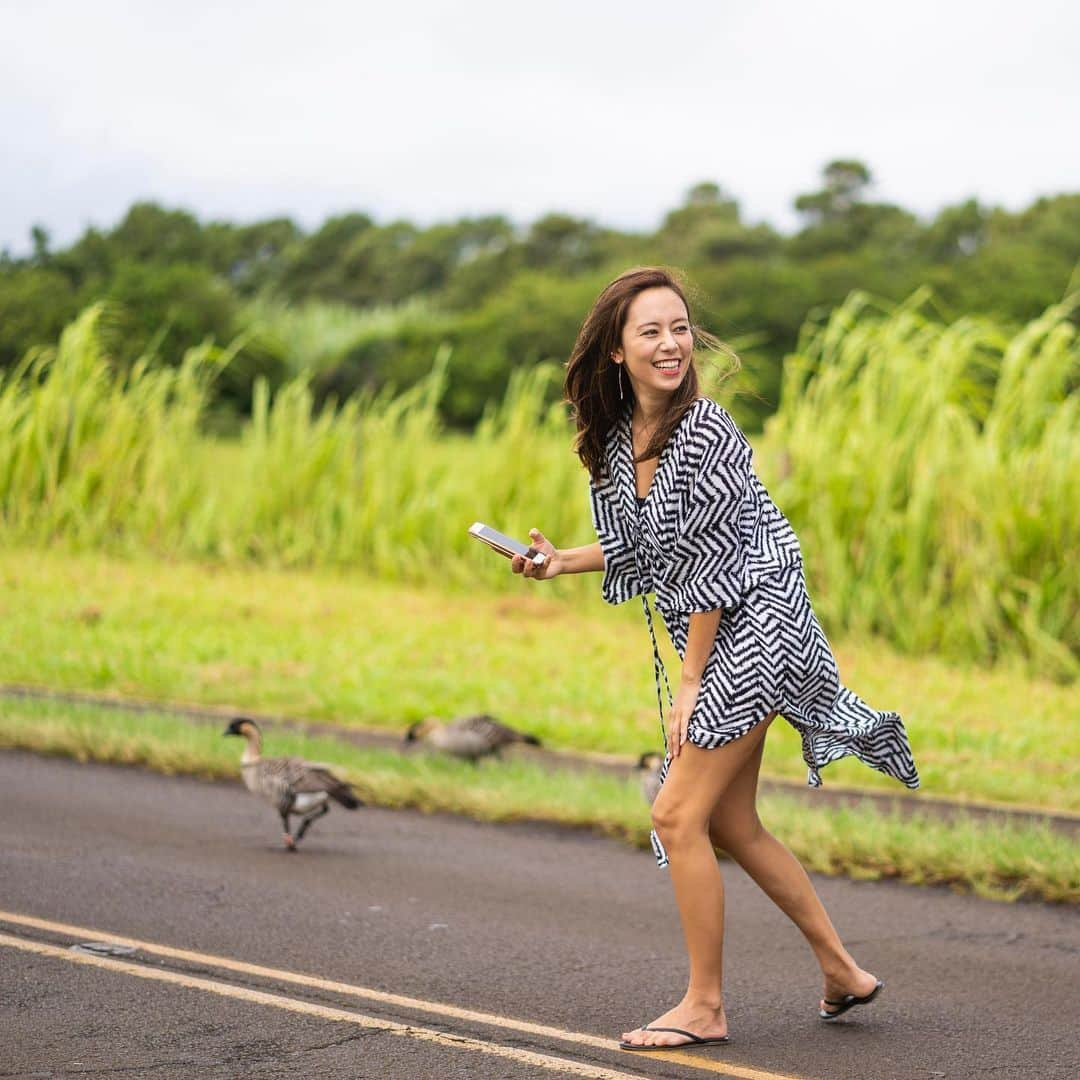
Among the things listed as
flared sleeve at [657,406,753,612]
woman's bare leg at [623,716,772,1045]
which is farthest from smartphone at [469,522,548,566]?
woman's bare leg at [623,716,772,1045]

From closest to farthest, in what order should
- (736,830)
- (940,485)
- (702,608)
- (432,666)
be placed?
(702,608) → (736,830) → (432,666) → (940,485)

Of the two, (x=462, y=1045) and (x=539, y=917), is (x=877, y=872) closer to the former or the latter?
(x=539, y=917)

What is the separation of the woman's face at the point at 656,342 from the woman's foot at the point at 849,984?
1.76 m

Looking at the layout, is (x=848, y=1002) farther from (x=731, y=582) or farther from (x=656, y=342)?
(x=656, y=342)

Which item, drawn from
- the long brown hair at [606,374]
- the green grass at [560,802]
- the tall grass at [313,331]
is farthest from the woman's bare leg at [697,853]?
the tall grass at [313,331]

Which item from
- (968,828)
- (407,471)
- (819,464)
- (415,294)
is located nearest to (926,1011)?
(968,828)

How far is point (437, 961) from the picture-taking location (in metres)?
5.80

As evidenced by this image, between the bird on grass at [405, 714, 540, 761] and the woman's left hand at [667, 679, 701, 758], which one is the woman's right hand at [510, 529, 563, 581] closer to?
the woman's left hand at [667, 679, 701, 758]

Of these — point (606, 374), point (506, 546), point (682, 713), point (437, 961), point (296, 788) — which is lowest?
point (437, 961)

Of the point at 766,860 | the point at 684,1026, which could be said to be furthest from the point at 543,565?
the point at 684,1026

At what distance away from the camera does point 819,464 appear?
14422 millimetres

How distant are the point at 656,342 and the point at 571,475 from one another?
12352 mm

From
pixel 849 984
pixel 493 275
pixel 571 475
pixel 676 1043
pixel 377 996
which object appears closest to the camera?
pixel 676 1043

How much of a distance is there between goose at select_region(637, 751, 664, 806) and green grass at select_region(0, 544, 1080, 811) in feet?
3.97
